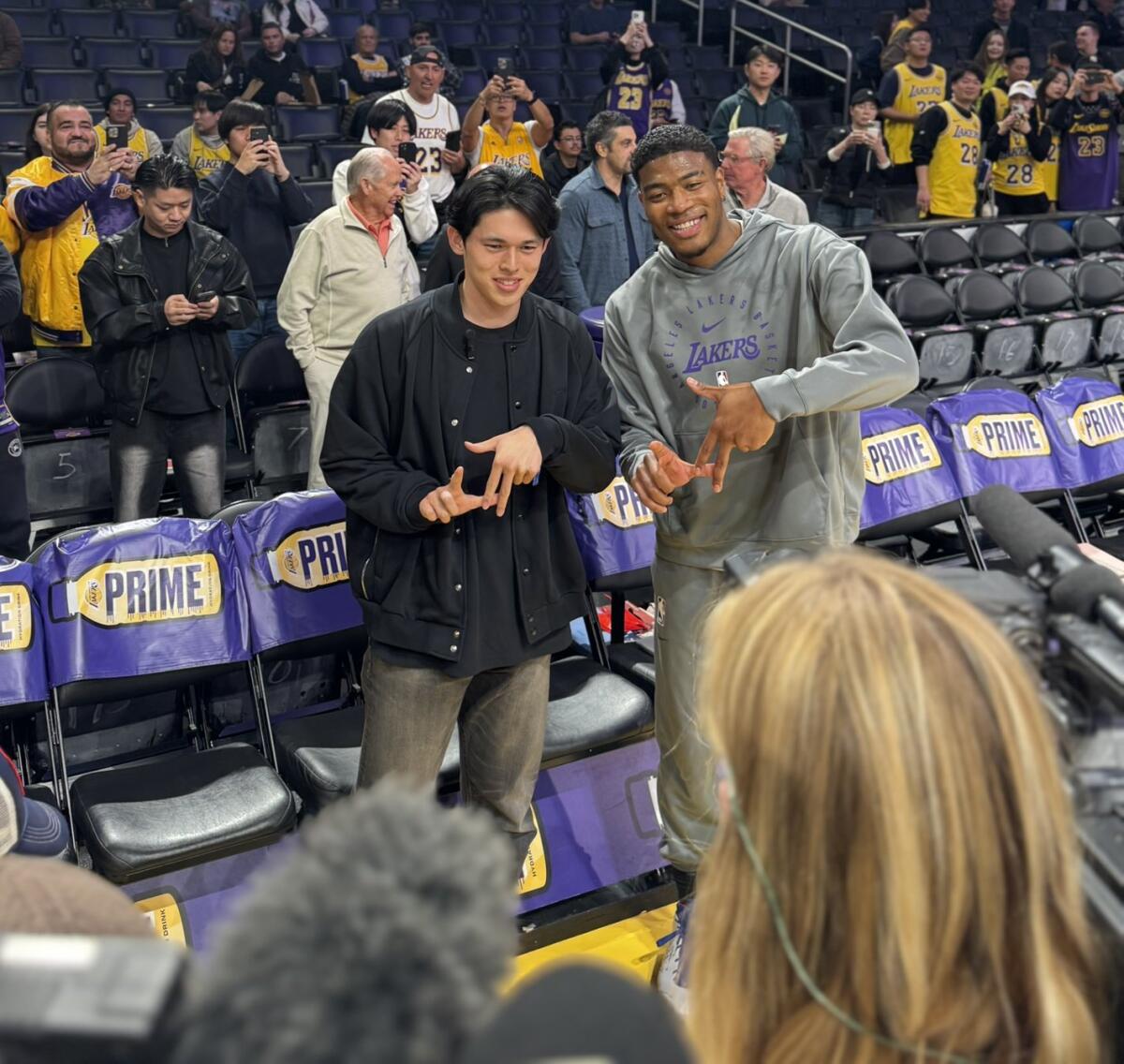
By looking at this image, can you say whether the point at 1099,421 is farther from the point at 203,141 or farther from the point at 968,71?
the point at 968,71

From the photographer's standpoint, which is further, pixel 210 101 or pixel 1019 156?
pixel 1019 156

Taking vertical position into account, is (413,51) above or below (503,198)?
above

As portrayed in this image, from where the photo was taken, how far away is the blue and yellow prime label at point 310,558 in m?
3.55

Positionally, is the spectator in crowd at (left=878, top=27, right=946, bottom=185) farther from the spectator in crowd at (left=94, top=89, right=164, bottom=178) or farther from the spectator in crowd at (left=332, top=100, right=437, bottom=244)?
the spectator in crowd at (left=94, top=89, right=164, bottom=178)

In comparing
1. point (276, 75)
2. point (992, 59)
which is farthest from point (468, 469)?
point (992, 59)

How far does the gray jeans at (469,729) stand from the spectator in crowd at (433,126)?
4747 mm

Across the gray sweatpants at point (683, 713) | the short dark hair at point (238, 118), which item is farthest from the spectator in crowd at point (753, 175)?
the gray sweatpants at point (683, 713)

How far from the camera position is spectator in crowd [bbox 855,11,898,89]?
11.7 meters

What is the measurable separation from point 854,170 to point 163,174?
5.40 metres

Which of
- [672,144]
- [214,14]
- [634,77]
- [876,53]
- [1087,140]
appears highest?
[214,14]

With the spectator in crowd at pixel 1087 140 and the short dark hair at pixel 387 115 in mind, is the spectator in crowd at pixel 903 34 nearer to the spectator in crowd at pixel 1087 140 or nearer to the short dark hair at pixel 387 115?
the spectator in crowd at pixel 1087 140

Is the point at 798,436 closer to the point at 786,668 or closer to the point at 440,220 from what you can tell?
the point at 786,668

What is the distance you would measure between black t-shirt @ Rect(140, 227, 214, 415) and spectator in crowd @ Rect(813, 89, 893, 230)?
5165 millimetres

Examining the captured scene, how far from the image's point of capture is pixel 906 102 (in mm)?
9430
